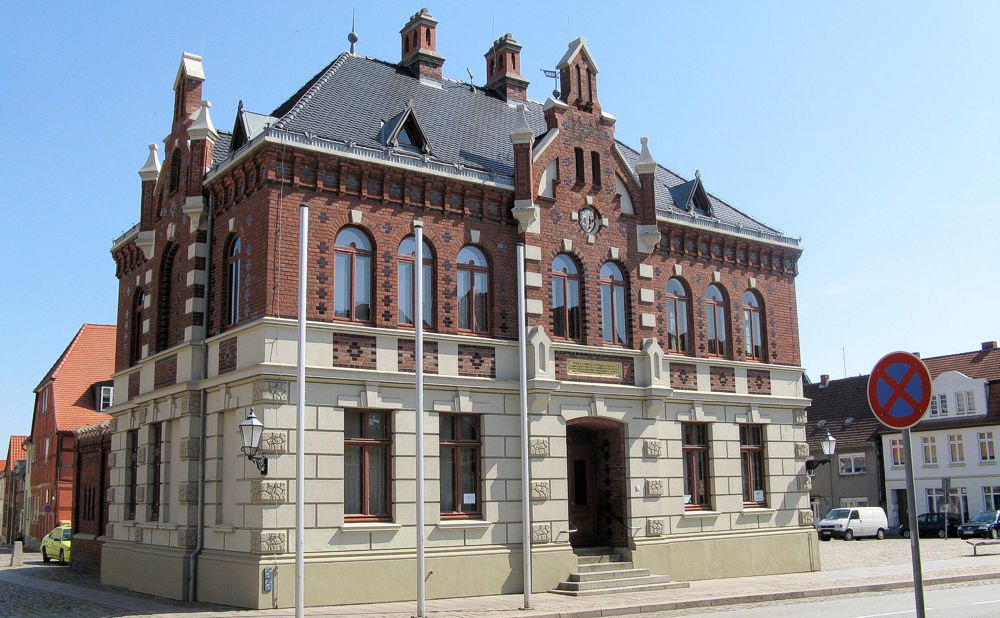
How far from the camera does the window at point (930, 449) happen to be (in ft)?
170

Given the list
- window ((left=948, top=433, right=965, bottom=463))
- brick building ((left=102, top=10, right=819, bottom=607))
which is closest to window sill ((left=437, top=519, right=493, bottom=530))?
brick building ((left=102, top=10, right=819, bottom=607))

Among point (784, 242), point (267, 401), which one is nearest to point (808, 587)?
point (784, 242)

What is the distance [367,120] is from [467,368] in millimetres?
6078

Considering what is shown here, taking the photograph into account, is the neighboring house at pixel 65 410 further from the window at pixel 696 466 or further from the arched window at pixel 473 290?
the window at pixel 696 466

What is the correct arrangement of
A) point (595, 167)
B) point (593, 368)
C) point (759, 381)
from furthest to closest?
1. point (759, 381)
2. point (595, 167)
3. point (593, 368)

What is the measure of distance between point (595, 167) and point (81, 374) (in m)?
34.2

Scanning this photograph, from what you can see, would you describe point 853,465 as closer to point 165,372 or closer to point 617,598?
point 617,598

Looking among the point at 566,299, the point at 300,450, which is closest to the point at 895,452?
the point at 566,299

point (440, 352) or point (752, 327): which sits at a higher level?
point (752, 327)

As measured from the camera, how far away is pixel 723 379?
83.0ft

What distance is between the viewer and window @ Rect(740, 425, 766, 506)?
25.5m

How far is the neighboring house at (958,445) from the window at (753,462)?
27.0 metres

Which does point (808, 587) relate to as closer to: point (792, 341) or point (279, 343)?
point (792, 341)

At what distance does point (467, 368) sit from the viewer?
20953 millimetres
